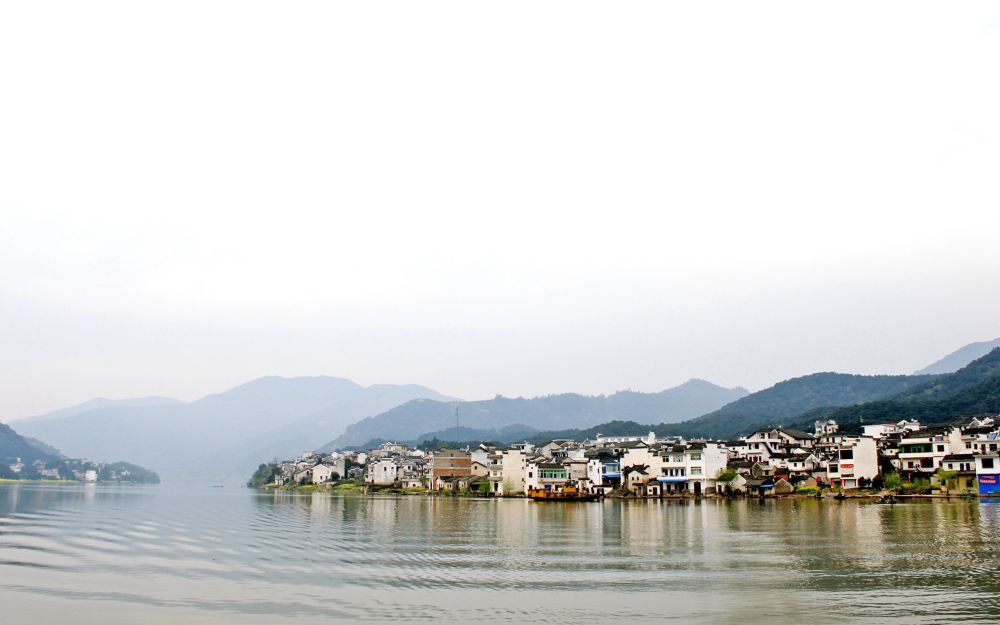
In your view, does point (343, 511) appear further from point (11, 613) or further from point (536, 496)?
point (11, 613)

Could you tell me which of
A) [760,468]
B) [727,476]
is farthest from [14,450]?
[760,468]

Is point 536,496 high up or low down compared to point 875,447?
down

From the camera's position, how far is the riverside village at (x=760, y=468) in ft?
167

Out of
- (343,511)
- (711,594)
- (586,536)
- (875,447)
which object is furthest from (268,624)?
(875,447)

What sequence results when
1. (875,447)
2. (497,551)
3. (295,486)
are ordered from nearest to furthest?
(497,551), (875,447), (295,486)

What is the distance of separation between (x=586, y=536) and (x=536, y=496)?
33.3 m

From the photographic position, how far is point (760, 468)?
60.0 metres

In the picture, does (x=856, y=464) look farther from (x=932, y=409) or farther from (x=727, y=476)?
(x=932, y=409)

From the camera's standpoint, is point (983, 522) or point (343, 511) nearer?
point (983, 522)

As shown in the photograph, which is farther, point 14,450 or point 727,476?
point 14,450

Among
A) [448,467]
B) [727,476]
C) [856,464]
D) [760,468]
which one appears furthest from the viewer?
[448,467]

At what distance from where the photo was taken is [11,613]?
14703 millimetres

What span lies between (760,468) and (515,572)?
151 ft

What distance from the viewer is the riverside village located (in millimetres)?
50812
